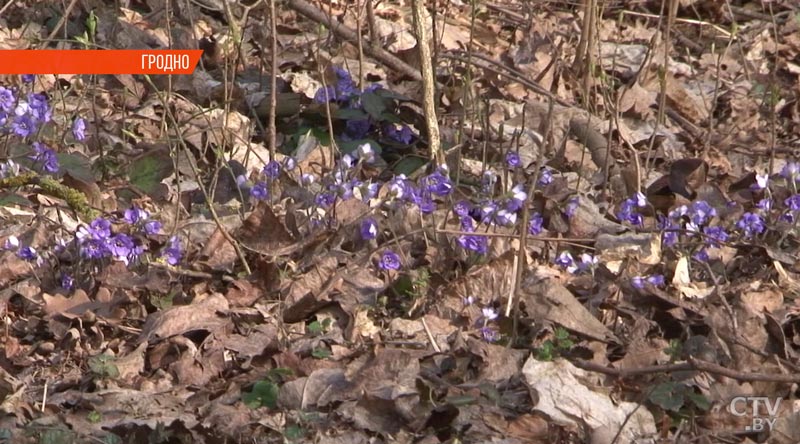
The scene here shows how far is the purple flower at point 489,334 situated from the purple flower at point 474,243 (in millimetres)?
318

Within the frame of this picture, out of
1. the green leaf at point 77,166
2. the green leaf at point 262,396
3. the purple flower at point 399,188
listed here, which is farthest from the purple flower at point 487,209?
the green leaf at point 77,166

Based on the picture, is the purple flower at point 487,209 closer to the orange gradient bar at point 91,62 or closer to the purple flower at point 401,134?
the purple flower at point 401,134

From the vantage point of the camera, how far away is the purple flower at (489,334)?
291 cm

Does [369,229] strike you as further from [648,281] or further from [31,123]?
[31,123]

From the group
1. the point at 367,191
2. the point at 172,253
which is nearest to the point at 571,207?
the point at 367,191

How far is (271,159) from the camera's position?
11.8 feet

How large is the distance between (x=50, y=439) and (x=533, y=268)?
1.41 m

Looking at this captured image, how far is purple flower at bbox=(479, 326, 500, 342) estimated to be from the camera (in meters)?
2.91

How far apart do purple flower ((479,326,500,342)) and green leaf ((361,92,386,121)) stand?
1.42m

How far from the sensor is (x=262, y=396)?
2.70 m

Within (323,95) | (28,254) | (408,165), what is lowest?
(408,165)

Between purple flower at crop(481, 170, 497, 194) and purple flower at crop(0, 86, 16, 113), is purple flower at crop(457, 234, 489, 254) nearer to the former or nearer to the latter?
purple flower at crop(481, 170, 497, 194)

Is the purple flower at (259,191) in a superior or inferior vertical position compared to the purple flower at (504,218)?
inferior

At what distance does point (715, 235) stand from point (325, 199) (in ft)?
3.75
